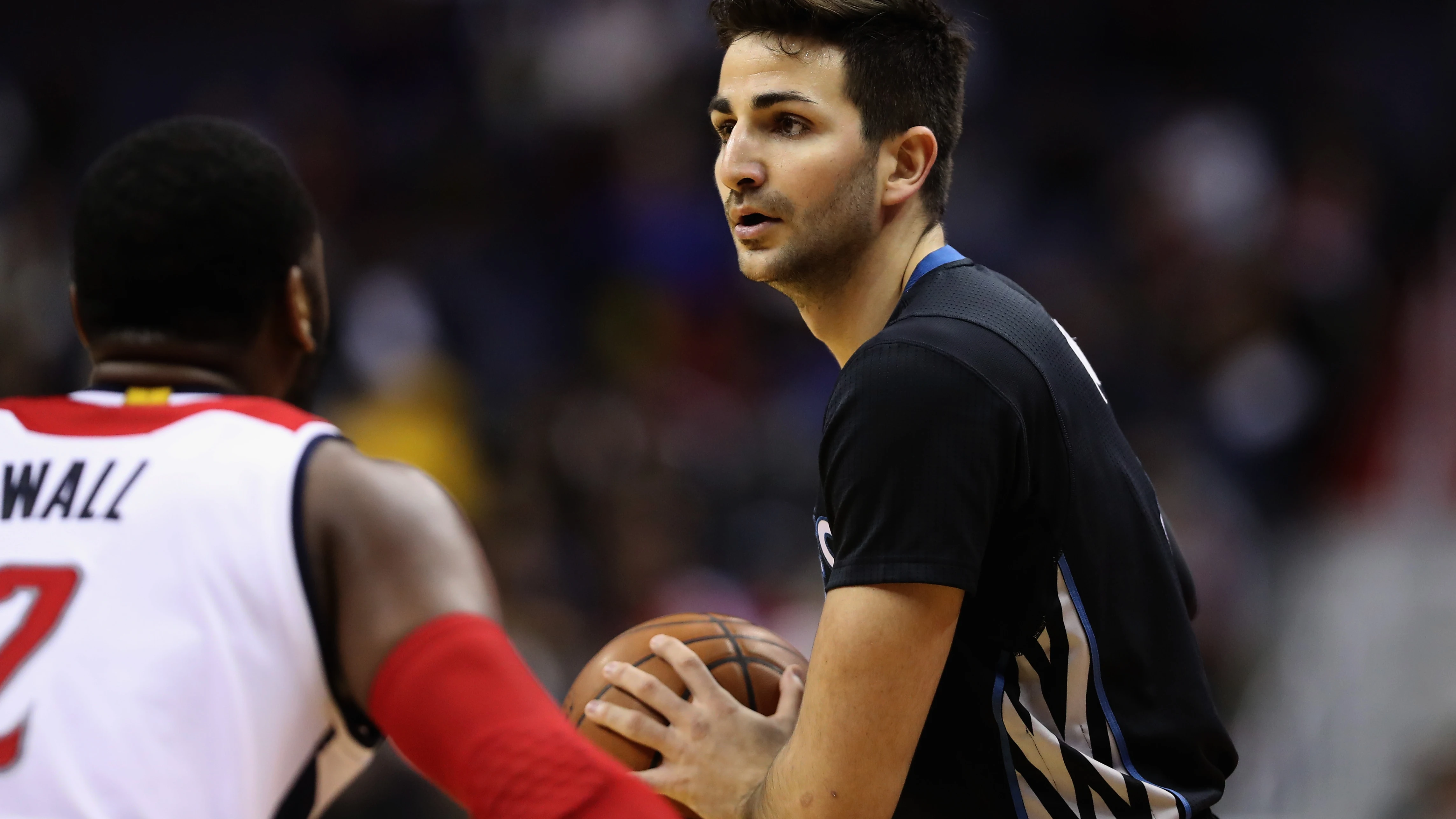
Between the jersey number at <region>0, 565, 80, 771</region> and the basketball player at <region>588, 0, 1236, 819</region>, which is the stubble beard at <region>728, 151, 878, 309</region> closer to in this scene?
the basketball player at <region>588, 0, 1236, 819</region>

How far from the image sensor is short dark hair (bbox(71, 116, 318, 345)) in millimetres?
2342

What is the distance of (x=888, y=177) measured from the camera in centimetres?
308

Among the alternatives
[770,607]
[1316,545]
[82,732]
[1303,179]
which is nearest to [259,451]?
[82,732]

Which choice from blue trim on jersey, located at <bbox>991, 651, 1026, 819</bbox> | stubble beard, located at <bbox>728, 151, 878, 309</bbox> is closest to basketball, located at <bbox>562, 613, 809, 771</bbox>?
blue trim on jersey, located at <bbox>991, 651, 1026, 819</bbox>

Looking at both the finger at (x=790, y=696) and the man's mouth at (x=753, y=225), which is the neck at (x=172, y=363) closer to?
the man's mouth at (x=753, y=225)

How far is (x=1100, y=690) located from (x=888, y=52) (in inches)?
54.9

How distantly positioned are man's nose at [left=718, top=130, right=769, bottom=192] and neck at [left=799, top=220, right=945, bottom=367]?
0.28 meters

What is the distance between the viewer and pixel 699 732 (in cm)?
286

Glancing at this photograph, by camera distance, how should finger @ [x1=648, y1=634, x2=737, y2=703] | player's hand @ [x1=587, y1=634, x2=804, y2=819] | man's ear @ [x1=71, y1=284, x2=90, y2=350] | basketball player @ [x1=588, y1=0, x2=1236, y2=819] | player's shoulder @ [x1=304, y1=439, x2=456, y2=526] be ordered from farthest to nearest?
finger @ [x1=648, y1=634, x2=737, y2=703]
player's hand @ [x1=587, y1=634, x2=804, y2=819]
basketball player @ [x1=588, y1=0, x2=1236, y2=819]
man's ear @ [x1=71, y1=284, x2=90, y2=350]
player's shoulder @ [x1=304, y1=439, x2=456, y2=526]

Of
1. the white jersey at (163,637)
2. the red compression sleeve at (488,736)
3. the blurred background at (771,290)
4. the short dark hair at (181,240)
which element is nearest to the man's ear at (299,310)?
the short dark hair at (181,240)

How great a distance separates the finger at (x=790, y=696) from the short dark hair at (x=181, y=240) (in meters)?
1.29

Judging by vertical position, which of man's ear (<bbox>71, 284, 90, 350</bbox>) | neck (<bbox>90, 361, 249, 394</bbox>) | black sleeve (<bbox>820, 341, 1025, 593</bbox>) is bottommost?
black sleeve (<bbox>820, 341, 1025, 593</bbox>)

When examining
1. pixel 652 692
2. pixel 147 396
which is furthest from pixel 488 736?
pixel 652 692

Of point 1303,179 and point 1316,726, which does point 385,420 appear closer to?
point 1316,726
